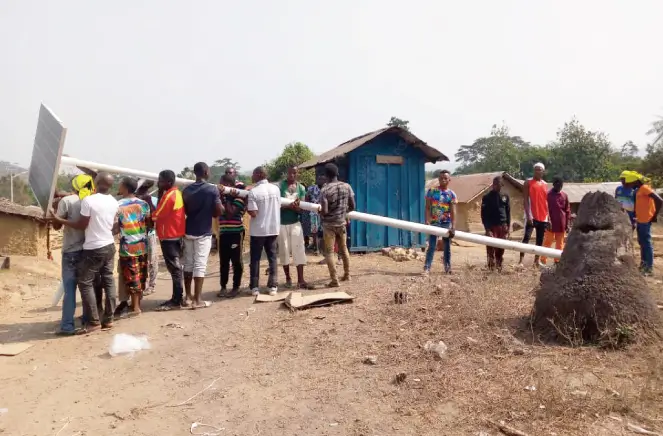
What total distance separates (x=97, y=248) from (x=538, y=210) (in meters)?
6.64

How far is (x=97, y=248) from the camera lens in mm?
5664

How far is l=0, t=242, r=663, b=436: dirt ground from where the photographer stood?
11.1 ft

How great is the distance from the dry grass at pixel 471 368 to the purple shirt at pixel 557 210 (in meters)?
2.77

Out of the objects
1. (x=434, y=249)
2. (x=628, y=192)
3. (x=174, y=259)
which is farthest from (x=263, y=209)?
(x=628, y=192)

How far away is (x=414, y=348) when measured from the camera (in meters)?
4.65

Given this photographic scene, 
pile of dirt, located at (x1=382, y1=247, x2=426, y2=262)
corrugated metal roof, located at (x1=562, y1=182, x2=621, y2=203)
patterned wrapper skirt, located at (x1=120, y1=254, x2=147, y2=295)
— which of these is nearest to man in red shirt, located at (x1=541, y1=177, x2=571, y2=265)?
pile of dirt, located at (x1=382, y1=247, x2=426, y2=262)

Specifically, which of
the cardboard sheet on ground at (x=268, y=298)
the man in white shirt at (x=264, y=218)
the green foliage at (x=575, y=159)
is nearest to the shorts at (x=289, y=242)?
the man in white shirt at (x=264, y=218)

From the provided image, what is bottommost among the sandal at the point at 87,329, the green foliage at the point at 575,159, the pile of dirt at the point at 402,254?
the sandal at the point at 87,329

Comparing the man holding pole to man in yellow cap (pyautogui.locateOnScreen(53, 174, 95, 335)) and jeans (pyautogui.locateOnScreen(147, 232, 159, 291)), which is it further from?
man in yellow cap (pyautogui.locateOnScreen(53, 174, 95, 335))

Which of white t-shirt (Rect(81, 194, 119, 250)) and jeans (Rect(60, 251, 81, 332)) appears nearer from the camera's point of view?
white t-shirt (Rect(81, 194, 119, 250))

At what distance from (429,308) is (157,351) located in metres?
2.91

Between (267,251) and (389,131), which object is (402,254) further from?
(267,251)

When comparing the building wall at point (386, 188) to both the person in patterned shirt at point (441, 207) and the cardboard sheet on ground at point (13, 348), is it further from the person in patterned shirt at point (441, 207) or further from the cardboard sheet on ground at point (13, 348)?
the cardboard sheet on ground at point (13, 348)

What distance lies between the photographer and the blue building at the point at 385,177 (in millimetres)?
11898
